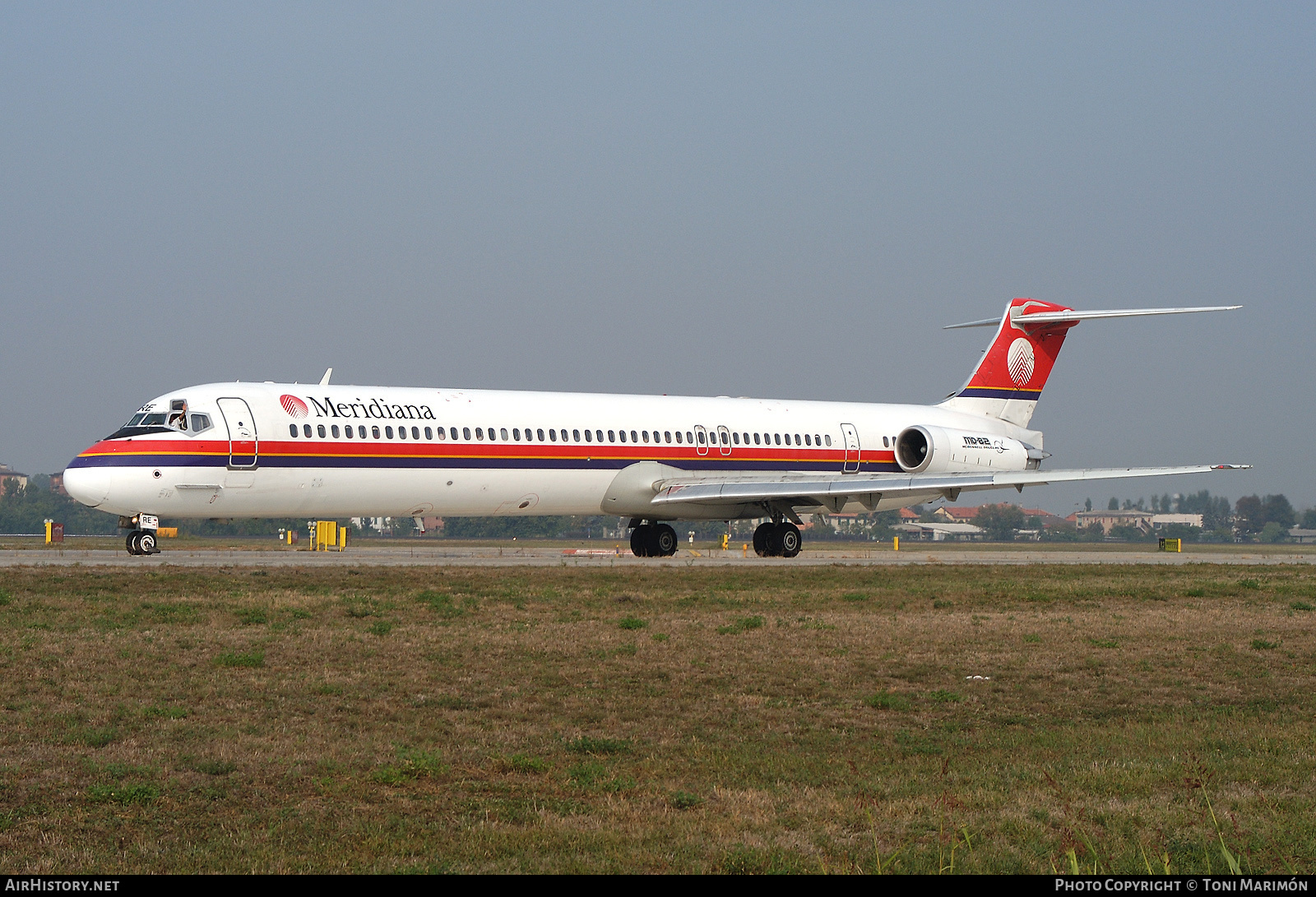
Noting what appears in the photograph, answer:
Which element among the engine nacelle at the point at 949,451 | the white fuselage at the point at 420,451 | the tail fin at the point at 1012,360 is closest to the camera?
the white fuselage at the point at 420,451

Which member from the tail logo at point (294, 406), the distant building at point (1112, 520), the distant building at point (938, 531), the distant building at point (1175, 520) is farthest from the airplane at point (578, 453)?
the distant building at point (1175, 520)

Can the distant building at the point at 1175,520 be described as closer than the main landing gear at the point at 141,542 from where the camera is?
No

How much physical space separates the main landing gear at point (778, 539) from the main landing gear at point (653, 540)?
2.45 metres

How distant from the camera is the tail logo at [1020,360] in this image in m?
41.1

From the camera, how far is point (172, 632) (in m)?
15.6

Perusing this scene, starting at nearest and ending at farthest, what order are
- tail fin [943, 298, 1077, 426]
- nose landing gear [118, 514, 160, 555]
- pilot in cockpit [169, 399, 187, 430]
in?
A: pilot in cockpit [169, 399, 187, 430]
nose landing gear [118, 514, 160, 555]
tail fin [943, 298, 1077, 426]

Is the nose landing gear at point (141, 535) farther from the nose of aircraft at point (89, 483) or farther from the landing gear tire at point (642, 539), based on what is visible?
the landing gear tire at point (642, 539)

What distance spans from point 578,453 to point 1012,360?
16.4 metres

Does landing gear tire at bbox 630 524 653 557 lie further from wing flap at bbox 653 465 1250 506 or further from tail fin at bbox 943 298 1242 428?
tail fin at bbox 943 298 1242 428

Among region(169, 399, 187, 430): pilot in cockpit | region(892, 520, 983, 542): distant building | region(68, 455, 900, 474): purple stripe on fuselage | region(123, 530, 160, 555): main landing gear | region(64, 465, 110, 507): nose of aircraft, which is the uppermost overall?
region(169, 399, 187, 430): pilot in cockpit

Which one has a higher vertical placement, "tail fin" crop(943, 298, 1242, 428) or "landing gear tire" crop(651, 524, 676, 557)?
"tail fin" crop(943, 298, 1242, 428)

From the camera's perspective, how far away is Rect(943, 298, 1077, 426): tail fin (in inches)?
1608

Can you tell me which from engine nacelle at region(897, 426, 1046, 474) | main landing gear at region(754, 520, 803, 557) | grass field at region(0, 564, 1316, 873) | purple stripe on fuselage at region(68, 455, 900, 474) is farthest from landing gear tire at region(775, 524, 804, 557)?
grass field at region(0, 564, 1316, 873)
